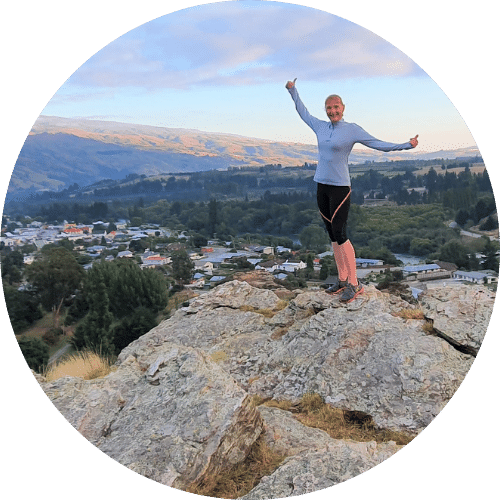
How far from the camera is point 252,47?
32.2 ft


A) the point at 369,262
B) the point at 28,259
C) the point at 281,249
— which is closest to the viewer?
the point at 28,259

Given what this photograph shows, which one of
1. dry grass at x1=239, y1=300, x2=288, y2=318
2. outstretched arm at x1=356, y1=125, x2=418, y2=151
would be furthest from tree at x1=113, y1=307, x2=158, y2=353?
outstretched arm at x1=356, y1=125, x2=418, y2=151

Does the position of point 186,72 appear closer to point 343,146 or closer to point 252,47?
point 252,47

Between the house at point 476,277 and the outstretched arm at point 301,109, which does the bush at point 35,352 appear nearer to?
the outstretched arm at point 301,109

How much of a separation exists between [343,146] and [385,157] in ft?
3.46

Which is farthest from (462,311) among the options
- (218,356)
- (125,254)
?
Answer: (125,254)

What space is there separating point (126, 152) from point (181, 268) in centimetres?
223

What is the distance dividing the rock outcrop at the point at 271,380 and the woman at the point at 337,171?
0.51m

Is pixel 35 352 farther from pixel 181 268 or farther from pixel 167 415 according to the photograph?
pixel 167 415

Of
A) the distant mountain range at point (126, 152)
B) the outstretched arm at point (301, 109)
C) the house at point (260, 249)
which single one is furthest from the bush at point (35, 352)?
the outstretched arm at point (301, 109)

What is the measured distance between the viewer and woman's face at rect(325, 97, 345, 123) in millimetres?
9195

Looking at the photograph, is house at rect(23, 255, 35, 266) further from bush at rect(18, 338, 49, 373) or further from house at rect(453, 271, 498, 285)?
house at rect(453, 271, 498, 285)

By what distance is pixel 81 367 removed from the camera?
30.7ft

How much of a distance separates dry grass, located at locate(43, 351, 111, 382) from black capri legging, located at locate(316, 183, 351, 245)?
12.0 ft
